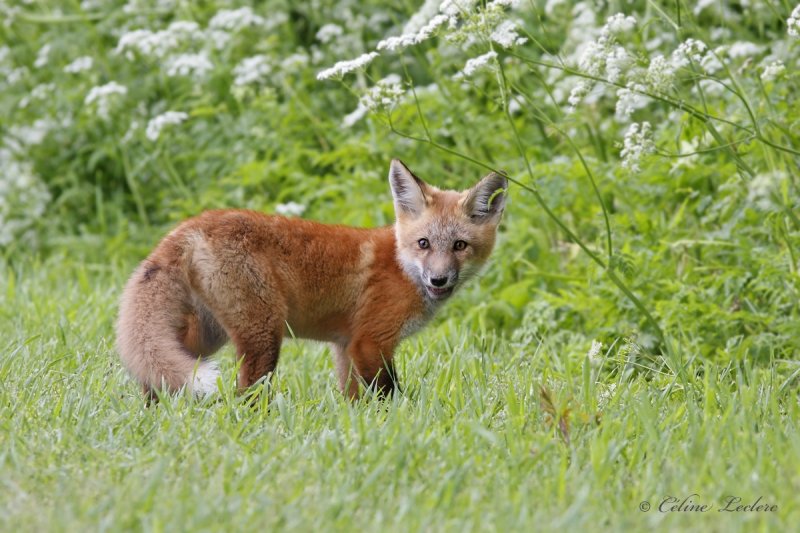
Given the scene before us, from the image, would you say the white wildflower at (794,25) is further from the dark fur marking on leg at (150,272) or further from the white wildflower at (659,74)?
the dark fur marking on leg at (150,272)

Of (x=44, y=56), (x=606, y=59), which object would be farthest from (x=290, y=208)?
(x=606, y=59)

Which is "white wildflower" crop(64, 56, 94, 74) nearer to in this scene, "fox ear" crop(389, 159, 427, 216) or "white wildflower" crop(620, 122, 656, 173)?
"fox ear" crop(389, 159, 427, 216)

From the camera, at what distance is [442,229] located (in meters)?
5.70

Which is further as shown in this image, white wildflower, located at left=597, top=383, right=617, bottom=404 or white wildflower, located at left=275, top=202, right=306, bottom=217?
white wildflower, located at left=275, top=202, right=306, bottom=217

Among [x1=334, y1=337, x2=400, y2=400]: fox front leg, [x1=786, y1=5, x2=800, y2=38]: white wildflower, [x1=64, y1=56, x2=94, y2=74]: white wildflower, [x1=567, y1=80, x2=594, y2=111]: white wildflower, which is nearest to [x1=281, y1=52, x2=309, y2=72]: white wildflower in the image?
[x1=64, y1=56, x2=94, y2=74]: white wildflower

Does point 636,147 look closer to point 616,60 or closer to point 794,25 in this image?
point 616,60

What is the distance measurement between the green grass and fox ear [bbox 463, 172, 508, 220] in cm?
86

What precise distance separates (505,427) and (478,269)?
1783 mm

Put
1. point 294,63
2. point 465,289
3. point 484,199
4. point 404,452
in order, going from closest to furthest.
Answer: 1. point 404,452
2. point 484,199
3. point 465,289
4. point 294,63

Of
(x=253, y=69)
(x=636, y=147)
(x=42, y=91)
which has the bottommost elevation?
(x=42, y=91)

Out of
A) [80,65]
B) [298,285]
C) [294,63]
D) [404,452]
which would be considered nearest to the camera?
[404,452]

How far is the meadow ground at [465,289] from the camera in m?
3.58

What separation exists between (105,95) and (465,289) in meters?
3.81

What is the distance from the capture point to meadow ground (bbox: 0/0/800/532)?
141 inches
